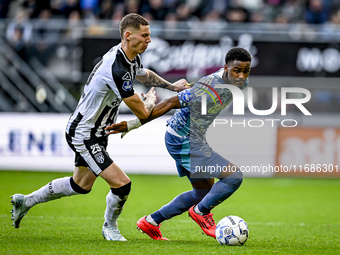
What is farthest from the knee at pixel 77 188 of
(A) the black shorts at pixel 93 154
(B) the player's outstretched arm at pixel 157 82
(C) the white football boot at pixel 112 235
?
(B) the player's outstretched arm at pixel 157 82

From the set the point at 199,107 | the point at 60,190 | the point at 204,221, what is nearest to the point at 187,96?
the point at 199,107

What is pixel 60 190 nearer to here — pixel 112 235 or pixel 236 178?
pixel 112 235

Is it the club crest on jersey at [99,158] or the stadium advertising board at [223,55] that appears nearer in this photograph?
the club crest on jersey at [99,158]

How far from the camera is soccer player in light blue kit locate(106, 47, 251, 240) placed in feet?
22.0

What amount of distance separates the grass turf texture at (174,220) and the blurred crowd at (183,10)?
446 centimetres

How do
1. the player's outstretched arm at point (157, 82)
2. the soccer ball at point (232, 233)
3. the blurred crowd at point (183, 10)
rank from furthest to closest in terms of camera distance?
the blurred crowd at point (183, 10), the player's outstretched arm at point (157, 82), the soccer ball at point (232, 233)

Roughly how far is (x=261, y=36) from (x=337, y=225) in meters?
6.97

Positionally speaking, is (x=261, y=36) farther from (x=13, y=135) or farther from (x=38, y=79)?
(x=13, y=135)

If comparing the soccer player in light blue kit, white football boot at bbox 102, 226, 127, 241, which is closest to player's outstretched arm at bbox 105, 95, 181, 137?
the soccer player in light blue kit

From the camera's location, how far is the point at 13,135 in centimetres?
1495

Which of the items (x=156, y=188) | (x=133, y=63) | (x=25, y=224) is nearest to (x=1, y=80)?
(x=156, y=188)

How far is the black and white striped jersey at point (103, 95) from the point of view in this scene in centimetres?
650

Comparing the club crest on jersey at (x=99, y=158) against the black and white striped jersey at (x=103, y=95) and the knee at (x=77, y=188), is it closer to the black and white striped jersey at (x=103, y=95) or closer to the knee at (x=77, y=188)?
the black and white striped jersey at (x=103, y=95)

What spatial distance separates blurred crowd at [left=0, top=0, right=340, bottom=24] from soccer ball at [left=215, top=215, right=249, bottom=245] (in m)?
10.3
